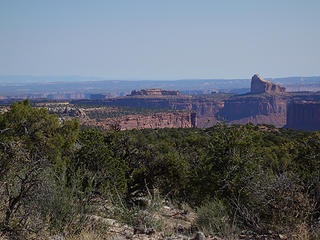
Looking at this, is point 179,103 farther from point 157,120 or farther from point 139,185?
point 139,185

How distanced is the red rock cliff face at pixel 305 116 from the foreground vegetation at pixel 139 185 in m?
92.7

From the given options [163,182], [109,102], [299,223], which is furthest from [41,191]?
[109,102]

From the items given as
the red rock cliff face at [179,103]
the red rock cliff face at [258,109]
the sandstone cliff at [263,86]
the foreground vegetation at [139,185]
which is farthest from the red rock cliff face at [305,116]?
the foreground vegetation at [139,185]

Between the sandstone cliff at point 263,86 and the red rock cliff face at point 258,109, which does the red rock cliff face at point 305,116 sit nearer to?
the red rock cliff face at point 258,109

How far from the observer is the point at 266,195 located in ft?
19.0

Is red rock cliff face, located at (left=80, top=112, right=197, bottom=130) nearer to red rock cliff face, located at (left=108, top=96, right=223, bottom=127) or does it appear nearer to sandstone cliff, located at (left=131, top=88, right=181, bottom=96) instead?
red rock cliff face, located at (left=108, top=96, right=223, bottom=127)

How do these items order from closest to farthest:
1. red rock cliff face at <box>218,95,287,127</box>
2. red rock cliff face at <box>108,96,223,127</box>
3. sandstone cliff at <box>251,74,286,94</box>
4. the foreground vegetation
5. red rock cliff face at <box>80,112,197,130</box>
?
the foreground vegetation < red rock cliff face at <box>80,112,197,130</box> < red rock cliff face at <box>218,95,287,127</box> < red rock cliff face at <box>108,96,223,127</box> < sandstone cliff at <box>251,74,286,94</box>

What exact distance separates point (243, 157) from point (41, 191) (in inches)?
260

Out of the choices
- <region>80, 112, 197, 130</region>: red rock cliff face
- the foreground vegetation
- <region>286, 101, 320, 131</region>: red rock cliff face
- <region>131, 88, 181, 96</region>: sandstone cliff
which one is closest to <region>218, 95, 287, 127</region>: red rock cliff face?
<region>286, 101, 320, 131</region>: red rock cliff face

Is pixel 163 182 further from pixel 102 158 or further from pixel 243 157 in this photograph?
pixel 243 157

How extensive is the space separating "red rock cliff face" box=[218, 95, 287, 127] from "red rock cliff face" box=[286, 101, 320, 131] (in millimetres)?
20631

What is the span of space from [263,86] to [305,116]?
55.1 meters

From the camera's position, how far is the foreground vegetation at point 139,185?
17.0 feet

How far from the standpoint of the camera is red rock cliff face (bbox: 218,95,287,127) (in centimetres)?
12938
